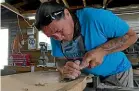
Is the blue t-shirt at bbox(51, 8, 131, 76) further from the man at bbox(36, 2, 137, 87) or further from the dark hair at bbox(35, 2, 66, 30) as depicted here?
the dark hair at bbox(35, 2, 66, 30)

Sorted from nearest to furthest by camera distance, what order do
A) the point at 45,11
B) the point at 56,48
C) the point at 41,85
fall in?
the point at 41,85 → the point at 45,11 → the point at 56,48

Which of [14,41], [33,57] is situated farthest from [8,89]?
[14,41]

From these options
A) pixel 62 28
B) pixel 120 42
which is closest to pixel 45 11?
pixel 62 28

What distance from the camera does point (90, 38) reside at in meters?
1.28

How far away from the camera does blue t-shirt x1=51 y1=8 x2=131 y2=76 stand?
4.04ft

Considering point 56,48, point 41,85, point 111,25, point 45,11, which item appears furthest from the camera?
Result: point 56,48

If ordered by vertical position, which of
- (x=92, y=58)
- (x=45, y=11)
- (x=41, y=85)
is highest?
(x=45, y=11)

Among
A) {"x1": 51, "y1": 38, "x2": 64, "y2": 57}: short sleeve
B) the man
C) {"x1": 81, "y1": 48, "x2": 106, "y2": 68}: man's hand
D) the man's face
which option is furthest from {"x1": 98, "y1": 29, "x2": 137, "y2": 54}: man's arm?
{"x1": 51, "y1": 38, "x2": 64, "y2": 57}: short sleeve

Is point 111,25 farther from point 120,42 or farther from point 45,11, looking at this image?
point 45,11

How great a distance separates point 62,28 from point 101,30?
0.26 metres

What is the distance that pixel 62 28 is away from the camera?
1.16 m

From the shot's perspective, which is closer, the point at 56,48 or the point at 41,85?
the point at 41,85

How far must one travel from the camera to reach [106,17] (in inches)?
48.5

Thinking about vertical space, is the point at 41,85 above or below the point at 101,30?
below
